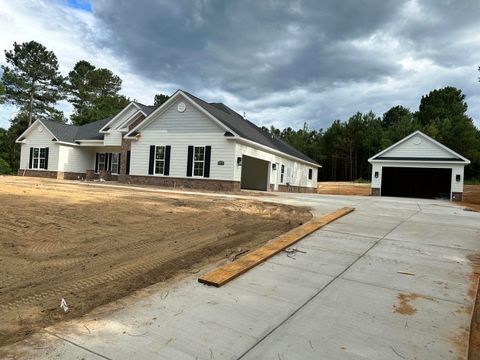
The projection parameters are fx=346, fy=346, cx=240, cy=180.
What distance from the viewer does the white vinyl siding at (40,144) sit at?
2735 centimetres

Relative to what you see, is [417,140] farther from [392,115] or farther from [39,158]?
[392,115]

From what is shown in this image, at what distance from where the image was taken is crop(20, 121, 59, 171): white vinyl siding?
89.7ft

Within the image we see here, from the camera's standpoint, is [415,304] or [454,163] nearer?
[415,304]

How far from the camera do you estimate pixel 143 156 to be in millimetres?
21984

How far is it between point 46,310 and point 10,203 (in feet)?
20.4

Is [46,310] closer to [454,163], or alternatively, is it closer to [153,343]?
[153,343]

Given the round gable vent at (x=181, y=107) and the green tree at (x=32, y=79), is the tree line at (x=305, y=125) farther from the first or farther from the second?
the round gable vent at (x=181, y=107)

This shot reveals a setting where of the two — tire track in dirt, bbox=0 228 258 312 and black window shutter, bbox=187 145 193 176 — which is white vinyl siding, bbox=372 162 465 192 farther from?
tire track in dirt, bbox=0 228 258 312

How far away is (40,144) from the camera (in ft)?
92.6

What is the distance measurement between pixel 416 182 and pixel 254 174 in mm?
14473

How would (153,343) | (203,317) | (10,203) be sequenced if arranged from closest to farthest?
(153,343)
(203,317)
(10,203)

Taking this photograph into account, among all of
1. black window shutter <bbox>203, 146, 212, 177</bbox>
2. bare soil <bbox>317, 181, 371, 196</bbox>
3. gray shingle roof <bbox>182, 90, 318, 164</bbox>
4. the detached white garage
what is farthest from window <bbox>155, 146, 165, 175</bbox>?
bare soil <bbox>317, 181, 371, 196</bbox>

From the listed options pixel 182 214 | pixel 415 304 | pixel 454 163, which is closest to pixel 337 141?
pixel 454 163

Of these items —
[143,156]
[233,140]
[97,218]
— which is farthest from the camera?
[143,156]
